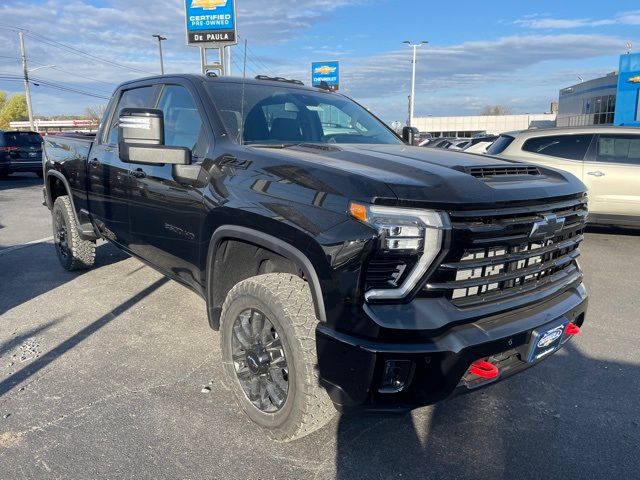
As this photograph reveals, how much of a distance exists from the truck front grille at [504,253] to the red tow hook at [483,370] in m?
0.29

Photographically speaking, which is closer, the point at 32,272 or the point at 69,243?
the point at 69,243

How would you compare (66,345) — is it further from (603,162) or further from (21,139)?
(21,139)

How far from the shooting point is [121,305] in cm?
483

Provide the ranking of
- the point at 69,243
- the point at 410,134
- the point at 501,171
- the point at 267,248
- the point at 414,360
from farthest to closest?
the point at 69,243
the point at 410,134
the point at 501,171
the point at 267,248
the point at 414,360

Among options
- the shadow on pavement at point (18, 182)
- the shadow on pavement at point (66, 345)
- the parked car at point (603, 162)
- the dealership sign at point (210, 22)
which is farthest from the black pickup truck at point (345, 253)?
the shadow on pavement at point (18, 182)

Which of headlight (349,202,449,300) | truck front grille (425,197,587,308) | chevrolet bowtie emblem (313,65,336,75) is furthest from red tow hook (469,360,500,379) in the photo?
chevrolet bowtie emblem (313,65,336,75)

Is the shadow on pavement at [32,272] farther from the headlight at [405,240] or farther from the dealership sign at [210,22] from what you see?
the dealership sign at [210,22]

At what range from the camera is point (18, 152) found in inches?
651

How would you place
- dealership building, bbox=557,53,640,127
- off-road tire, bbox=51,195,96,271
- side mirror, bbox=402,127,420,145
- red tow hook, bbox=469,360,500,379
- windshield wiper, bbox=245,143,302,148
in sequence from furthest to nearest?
dealership building, bbox=557,53,640,127, off-road tire, bbox=51,195,96,271, side mirror, bbox=402,127,420,145, windshield wiper, bbox=245,143,302,148, red tow hook, bbox=469,360,500,379

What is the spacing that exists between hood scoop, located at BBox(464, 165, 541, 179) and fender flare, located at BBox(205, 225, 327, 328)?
37.9 inches

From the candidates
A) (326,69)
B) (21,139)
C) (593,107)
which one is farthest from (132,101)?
(593,107)

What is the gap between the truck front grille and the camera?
2.25 metres

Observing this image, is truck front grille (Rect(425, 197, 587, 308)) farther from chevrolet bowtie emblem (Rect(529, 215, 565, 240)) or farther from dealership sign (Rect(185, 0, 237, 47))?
dealership sign (Rect(185, 0, 237, 47))

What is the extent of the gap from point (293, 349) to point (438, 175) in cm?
107
